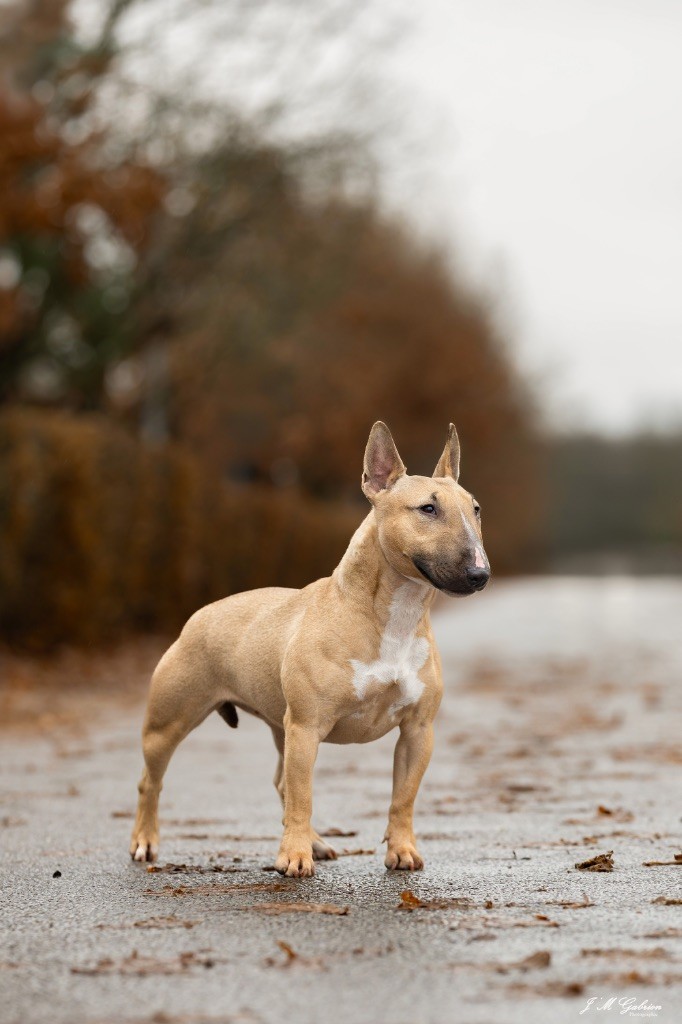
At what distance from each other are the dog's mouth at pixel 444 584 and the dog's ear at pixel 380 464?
1.36ft

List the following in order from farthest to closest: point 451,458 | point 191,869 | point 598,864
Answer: point 451,458
point 191,869
point 598,864

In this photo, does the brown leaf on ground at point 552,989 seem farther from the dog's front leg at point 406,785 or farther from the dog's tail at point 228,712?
the dog's tail at point 228,712

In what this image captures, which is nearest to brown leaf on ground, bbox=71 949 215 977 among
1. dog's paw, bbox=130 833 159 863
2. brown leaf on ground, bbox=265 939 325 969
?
brown leaf on ground, bbox=265 939 325 969

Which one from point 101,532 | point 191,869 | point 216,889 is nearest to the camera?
point 216,889

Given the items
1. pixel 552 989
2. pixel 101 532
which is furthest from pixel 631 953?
pixel 101 532

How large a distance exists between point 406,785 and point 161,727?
1010 mm

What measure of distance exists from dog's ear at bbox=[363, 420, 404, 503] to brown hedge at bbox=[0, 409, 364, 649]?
11644mm

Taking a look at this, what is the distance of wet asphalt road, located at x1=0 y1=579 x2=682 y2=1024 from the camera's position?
3.71 m

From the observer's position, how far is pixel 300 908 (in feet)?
15.9

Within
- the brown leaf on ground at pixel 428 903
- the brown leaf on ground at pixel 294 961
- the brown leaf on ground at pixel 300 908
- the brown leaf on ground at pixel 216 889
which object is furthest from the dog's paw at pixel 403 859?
the brown leaf on ground at pixel 294 961

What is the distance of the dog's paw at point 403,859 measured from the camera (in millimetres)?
5648

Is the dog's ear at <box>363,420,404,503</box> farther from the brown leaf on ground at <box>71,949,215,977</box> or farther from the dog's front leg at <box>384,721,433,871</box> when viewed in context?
the brown leaf on ground at <box>71,949,215,977</box>

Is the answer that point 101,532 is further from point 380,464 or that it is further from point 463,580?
point 463,580

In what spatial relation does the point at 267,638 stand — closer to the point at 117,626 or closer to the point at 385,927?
the point at 385,927
